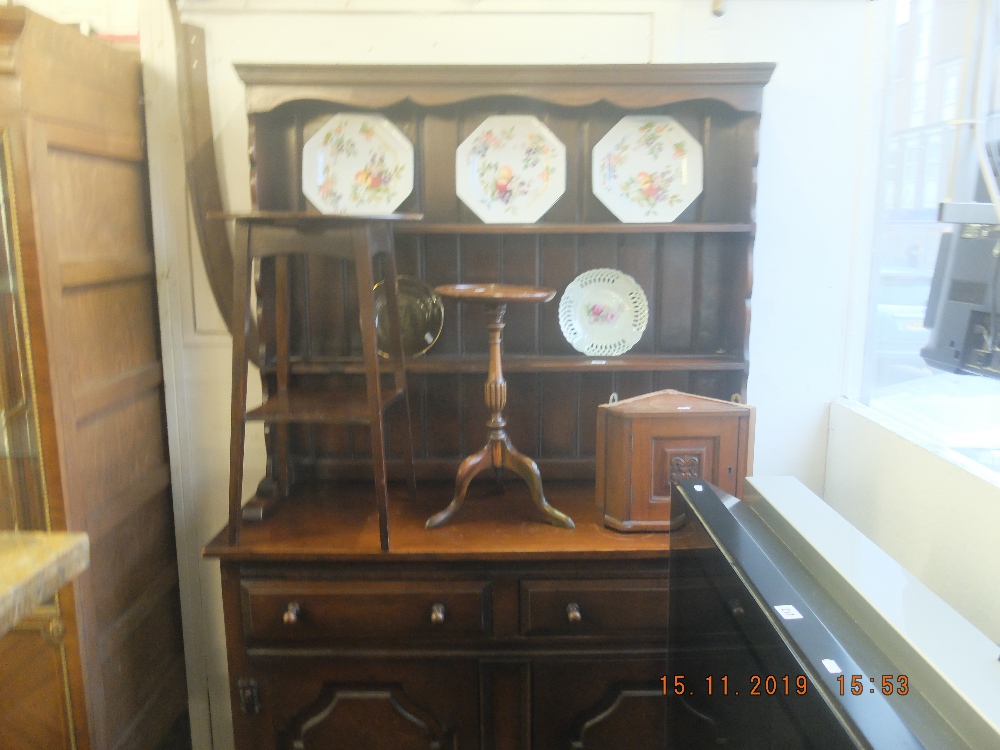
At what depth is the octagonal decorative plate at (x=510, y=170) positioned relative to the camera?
5.40ft

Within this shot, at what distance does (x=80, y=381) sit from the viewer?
1.41 m

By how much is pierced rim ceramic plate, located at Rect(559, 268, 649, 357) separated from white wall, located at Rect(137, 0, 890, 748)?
0.31m

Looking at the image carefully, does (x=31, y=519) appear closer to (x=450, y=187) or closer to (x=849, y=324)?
(x=450, y=187)

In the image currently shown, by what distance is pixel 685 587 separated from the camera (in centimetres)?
103

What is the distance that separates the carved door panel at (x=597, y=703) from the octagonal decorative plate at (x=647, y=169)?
95 cm

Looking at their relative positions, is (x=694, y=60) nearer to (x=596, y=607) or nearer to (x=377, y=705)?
(x=596, y=607)

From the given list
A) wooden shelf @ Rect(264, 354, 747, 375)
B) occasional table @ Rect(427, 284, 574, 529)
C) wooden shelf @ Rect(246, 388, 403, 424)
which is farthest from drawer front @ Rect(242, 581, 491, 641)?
wooden shelf @ Rect(264, 354, 747, 375)

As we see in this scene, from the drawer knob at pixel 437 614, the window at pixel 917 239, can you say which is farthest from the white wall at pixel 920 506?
the drawer knob at pixel 437 614

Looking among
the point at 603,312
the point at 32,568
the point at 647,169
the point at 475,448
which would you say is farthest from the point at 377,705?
the point at 647,169

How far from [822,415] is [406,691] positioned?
1.16 m

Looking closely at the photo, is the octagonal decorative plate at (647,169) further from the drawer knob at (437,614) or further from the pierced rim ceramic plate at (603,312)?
the drawer knob at (437,614)

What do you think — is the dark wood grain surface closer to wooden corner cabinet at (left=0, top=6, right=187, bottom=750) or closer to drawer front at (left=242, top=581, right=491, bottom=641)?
drawer front at (left=242, top=581, right=491, bottom=641)
